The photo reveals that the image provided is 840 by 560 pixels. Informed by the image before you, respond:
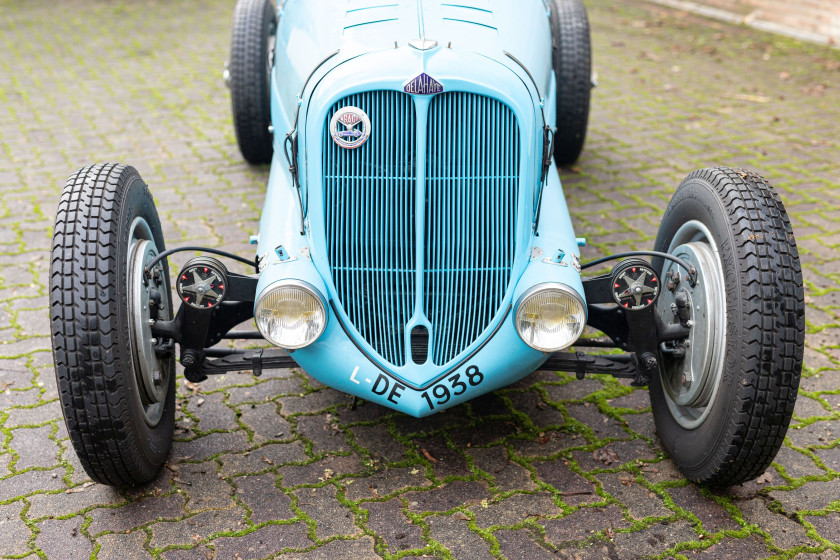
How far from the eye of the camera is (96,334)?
2.64m

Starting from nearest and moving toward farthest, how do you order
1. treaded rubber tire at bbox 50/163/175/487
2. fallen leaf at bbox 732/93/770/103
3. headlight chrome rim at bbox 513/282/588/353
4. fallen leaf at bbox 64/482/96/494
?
1. treaded rubber tire at bbox 50/163/175/487
2. headlight chrome rim at bbox 513/282/588/353
3. fallen leaf at bbox 64/482/96/494
4. fallen leaf at bbox 732/93/770/103

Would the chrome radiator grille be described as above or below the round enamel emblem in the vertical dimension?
below

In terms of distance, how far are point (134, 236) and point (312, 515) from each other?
1256 millimetres

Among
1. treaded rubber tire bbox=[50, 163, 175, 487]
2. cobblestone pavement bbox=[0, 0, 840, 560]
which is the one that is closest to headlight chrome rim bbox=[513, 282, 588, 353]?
cobblestone pavement bbox=[0, 0, 840, 560]

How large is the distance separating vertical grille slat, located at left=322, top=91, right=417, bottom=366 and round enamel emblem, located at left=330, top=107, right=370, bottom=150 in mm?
29

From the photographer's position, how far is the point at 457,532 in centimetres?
288

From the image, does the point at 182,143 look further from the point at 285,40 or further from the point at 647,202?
the point at 647,202

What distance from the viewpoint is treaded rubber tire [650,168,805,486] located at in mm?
2672

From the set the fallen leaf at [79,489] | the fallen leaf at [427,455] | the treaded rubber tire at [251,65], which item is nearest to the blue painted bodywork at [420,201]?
the fallen leaf at [427,455]

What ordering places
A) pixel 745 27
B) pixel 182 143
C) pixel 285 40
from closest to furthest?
pixel 285 40 → pixel 182 143 → pixel 745 27

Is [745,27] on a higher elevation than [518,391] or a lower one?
higher

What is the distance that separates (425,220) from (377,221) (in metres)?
0.17

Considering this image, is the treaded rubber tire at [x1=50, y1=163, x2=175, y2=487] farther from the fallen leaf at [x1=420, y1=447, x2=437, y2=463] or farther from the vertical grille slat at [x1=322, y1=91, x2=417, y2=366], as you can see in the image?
the fallen leaf at [x1=420, y1=447, x2=437, y2=463]

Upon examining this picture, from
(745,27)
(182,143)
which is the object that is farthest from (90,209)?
(745,27)
